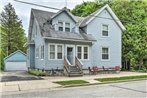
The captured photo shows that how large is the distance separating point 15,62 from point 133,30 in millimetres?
19366

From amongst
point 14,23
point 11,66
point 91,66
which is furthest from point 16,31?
point 91,66

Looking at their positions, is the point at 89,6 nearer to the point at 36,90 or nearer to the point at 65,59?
the point at 65,59

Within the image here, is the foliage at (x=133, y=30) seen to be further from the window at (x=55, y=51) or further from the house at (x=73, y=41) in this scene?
the window at (x=55, y=51)

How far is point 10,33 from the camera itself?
175 ft

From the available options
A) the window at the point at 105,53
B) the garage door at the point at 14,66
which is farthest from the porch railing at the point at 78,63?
the garage door at the point at 14,66

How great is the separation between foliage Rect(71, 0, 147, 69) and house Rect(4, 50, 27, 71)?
54.1 ft

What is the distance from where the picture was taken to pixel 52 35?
2102cm

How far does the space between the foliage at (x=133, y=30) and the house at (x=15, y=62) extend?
16.5m

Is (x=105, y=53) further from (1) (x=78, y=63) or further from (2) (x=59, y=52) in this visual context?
(2) (x=59, y=52)

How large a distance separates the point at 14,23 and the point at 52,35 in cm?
3583

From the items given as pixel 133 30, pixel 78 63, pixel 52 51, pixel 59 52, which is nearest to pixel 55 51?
pixel 52 51

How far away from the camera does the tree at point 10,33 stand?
53.0 metres

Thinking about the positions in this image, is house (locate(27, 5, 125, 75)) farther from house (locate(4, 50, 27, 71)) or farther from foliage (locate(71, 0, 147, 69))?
house (locate(4, 50, 27, 71))

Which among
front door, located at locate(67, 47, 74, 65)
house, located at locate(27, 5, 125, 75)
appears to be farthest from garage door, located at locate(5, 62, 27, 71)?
front door, located at locate(67, 47, 74, 65)
